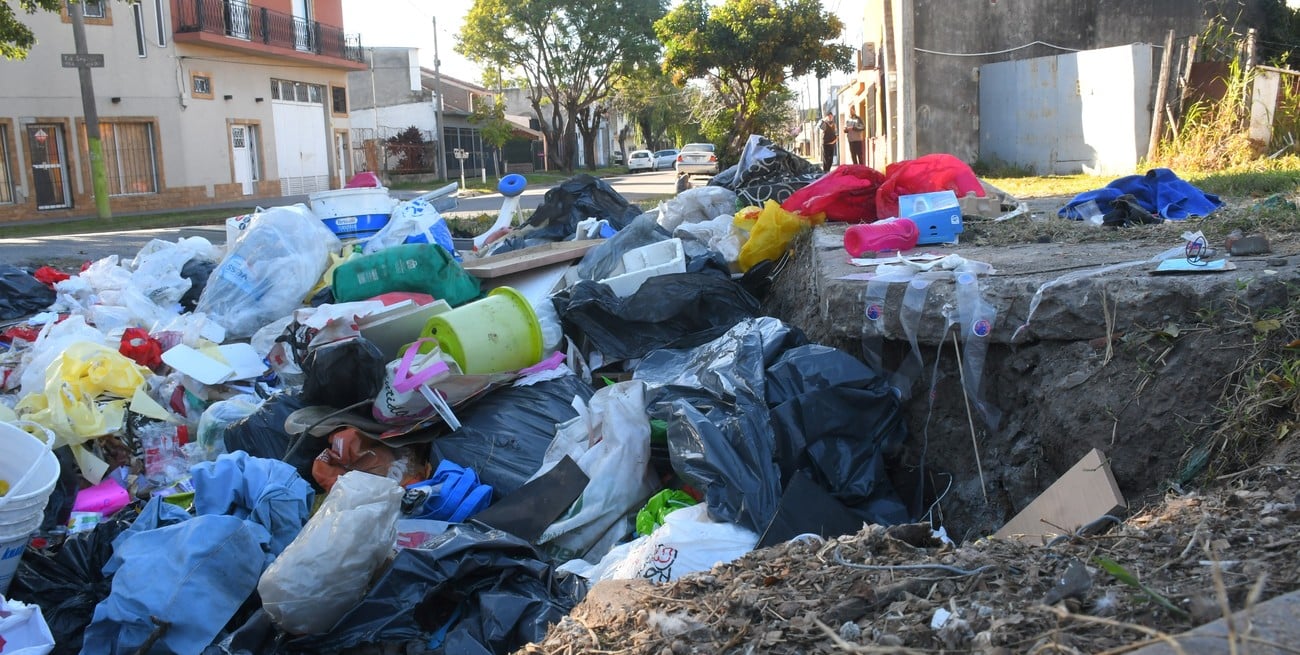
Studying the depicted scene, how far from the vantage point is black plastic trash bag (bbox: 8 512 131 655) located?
116 inches

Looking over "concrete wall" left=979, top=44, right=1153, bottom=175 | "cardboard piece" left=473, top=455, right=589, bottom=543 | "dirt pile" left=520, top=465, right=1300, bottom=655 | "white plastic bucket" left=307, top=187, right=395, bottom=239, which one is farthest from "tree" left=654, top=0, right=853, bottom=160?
"dirt pile" left=520, top=465, right=1300, bottom=655

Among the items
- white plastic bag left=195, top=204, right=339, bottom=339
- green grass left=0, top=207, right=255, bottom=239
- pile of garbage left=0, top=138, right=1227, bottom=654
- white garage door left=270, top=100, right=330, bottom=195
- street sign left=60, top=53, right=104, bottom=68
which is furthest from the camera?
white garage door left=270, top=100, right=330, bottom=195

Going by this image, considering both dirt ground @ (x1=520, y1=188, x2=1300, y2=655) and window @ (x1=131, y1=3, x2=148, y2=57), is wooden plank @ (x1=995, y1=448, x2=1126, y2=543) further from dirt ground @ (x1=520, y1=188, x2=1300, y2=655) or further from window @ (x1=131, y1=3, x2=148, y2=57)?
window @ (x1=131, y1=3, x2=148, y2=57)

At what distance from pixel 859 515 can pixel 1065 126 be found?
13646mm

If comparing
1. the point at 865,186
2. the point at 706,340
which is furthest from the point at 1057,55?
the point at 706,340

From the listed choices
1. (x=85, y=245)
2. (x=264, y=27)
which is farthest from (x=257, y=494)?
(x=264, y=27)

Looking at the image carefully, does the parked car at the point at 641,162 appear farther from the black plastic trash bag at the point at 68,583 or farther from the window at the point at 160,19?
the black plastic trash bag at the point at 68,583

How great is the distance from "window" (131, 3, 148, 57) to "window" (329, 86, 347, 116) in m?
7.77

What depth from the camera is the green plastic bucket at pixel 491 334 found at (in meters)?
4.32

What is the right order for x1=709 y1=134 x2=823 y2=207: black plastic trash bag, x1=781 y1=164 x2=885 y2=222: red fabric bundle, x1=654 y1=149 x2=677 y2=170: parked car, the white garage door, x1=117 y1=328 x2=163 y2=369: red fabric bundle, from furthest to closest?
x1=654 y1=149 x2=677 y2=170: parked car
the white garage door
x1=709 y1=134 x2=823 y2=207: black plastic trash bag
x1=781 y1=164 x2=885 y2=222: red fabric bundle
x1=117 y1=328 x2=163 y2=369: red fabric bundle

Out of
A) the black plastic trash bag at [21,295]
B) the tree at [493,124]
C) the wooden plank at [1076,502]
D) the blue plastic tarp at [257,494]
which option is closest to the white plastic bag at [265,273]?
the black plastic trash bag at [21,295]

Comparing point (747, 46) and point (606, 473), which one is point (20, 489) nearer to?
point (606, 473)

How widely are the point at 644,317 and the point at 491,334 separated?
759mm

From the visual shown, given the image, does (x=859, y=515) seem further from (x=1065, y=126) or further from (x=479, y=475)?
(x=1065, y=126)
